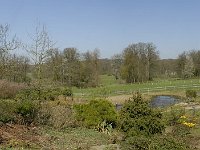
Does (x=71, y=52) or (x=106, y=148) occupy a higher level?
(x=71, y=52)

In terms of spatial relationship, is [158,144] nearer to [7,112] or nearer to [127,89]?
A: [7,112]

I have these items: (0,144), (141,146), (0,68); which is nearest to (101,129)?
(0,144)

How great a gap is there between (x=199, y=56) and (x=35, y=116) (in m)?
64.8

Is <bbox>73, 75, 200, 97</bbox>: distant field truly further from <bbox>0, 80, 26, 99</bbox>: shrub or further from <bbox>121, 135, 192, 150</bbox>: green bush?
<bbox>121, 135, 192, 150</bbox>: green bush

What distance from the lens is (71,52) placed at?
62.6 meters

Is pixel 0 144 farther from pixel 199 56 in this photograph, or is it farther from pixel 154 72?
pixel 199 56

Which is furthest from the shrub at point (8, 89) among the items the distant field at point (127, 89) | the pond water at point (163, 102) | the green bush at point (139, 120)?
the green bush at point (139, 120)

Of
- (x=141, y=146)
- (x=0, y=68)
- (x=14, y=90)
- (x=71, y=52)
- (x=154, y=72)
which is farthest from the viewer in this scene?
(x=154, y=72)


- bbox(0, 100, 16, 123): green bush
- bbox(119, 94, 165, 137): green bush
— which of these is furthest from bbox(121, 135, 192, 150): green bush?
bbox(0, 100, 16, 123): green bush

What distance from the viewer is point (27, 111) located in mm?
17328

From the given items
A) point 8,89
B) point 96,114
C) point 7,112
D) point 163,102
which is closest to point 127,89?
point 163,102

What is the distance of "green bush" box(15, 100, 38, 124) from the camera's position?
56.1 ft

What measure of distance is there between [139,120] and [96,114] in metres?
5.06

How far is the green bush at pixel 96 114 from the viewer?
58.1ft
